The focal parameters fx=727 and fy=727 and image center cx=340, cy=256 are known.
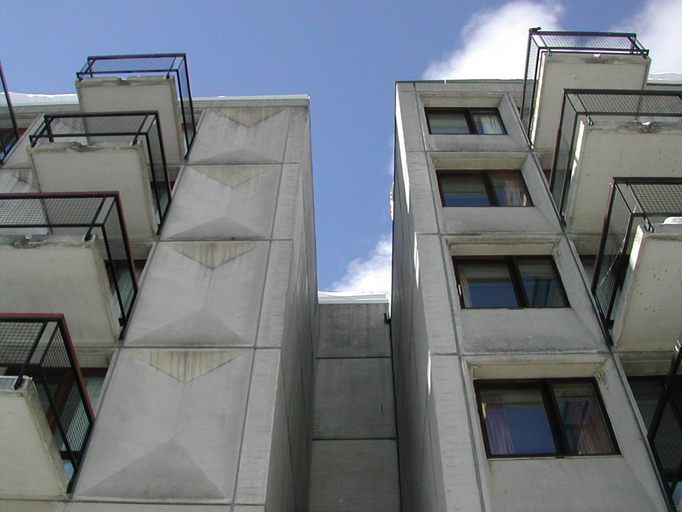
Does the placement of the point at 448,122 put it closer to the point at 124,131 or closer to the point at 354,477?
the point at 124,131

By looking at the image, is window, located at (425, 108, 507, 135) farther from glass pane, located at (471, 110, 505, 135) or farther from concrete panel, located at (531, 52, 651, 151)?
concrete panel, located at (531, 52, 651, 151)

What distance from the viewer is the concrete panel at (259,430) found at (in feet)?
32.4

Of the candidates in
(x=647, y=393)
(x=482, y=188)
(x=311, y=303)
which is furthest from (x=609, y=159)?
(x=311, y=303)

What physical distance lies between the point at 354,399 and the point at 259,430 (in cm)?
868

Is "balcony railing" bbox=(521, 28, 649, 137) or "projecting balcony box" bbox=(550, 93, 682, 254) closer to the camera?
"projecting balcony box" bbox=(550, 93, 682, 254)

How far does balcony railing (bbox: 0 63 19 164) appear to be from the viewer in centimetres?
1842

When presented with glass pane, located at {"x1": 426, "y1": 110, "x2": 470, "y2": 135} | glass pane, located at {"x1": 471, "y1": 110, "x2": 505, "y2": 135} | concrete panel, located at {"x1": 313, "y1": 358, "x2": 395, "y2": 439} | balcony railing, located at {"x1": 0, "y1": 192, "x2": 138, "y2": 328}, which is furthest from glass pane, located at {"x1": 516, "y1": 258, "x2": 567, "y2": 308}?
balcony railing, located at {"x1": 0, "y1": 192, "x2": 138, "y2": 328}

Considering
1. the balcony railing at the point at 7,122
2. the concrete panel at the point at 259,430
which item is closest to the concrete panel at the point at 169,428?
the concrete panel at the point at 259,430

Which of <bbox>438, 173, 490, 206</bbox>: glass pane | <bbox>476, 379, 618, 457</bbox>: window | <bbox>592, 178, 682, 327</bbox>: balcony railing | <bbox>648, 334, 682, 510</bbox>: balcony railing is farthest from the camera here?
<bbox>438, 173, 490, 206</bbox>: glass pane

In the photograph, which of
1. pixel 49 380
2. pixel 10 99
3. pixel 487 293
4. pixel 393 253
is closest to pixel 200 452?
pixel 49 380

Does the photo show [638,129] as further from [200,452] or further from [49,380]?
[49,380]

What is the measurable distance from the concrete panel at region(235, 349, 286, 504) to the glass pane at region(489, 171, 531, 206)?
6.48m

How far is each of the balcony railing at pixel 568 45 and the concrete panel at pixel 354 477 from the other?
845 centimetres

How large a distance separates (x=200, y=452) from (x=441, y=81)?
12.1m
